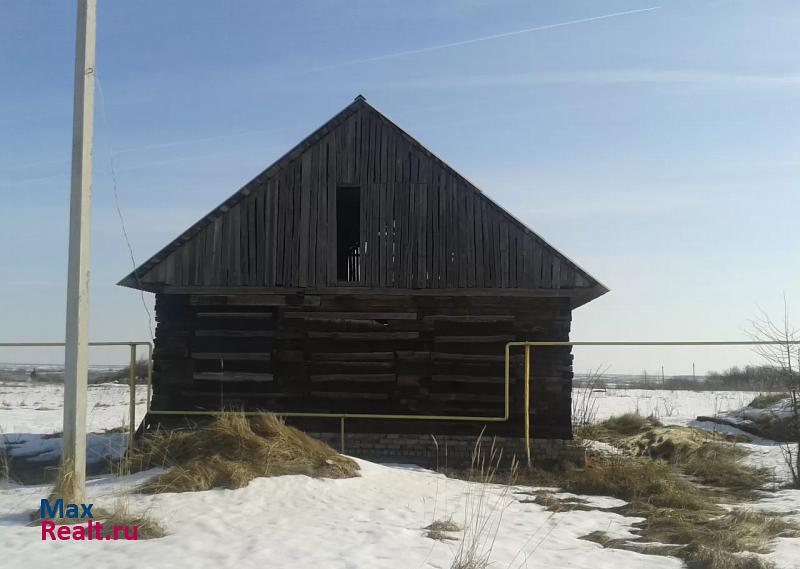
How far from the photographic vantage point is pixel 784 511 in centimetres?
902

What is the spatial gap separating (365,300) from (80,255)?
6.73 meters

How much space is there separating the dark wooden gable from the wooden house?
0.09 feet

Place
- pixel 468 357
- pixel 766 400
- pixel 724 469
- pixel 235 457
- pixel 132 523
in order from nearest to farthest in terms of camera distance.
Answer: pixel 132 523
pixel 235 457
pixel 724 469
pixel 468 357
pixel 766 400

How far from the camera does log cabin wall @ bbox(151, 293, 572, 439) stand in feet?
43.6

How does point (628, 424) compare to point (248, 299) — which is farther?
point (628, 424)

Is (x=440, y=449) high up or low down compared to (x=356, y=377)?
down

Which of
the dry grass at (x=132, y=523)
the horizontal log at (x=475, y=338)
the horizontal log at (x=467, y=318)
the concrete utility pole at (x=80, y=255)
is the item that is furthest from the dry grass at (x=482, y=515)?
the concrete utility pole at (x=80, y=255)

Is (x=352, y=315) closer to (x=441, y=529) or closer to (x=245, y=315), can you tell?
(x=245, y=315)

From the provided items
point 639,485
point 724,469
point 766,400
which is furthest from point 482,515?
point 766,400

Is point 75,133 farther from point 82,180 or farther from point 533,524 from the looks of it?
point 533,524

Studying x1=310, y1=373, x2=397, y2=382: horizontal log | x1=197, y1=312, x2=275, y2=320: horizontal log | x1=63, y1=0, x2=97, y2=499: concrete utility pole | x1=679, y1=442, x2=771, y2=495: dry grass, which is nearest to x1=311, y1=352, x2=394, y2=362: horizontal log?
x1=310, y1=373, x2=397, y2=382: horizontal log

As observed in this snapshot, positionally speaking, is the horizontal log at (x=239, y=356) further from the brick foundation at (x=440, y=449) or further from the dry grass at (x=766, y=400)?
the dry grass at (x=766, y=400)

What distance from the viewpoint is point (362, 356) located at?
13477 mm

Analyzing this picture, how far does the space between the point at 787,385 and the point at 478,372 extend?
516cm
